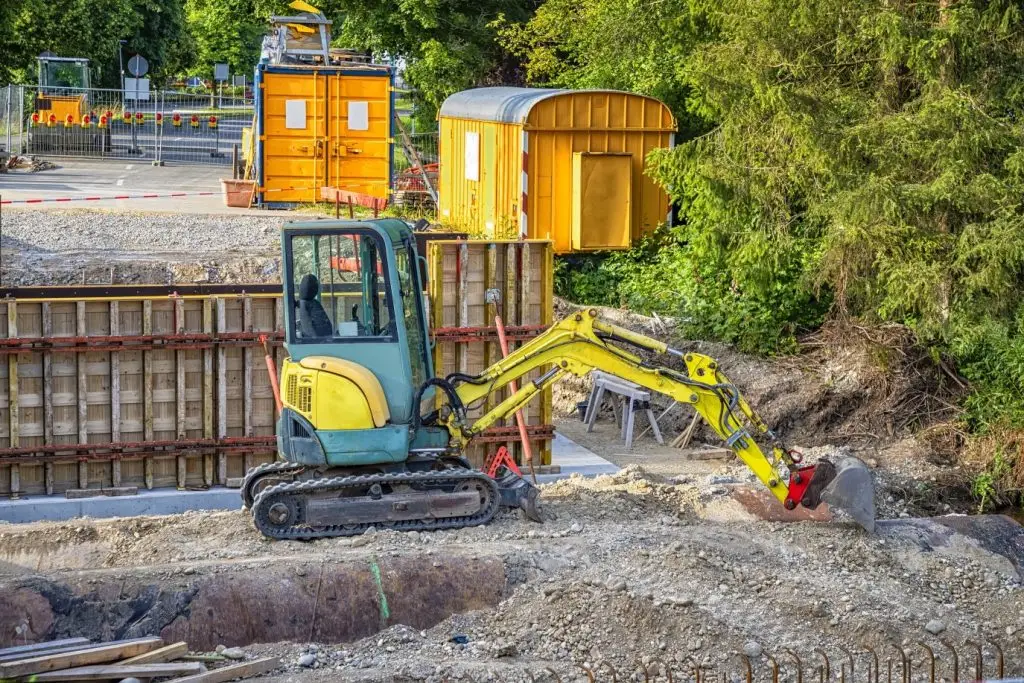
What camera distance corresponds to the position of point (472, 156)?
23750mm

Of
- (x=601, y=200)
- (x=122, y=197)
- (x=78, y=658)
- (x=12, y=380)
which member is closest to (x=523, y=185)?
(x=601, y=200)

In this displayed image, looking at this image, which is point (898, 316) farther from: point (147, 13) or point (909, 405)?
point (147, 13)

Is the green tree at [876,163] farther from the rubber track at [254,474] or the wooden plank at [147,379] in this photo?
the wooden plank at [147,379]

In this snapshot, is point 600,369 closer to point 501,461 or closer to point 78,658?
point 501,461

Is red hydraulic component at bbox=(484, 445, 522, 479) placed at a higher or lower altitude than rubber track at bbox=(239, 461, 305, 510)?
lower

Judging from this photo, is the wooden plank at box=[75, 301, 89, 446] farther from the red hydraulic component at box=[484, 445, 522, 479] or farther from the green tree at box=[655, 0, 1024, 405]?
the green tree at box=[655, 0, 1024, 405]

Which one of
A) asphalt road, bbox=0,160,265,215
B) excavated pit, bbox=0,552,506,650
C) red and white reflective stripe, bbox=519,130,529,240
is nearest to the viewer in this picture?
excavated pit, bbox=0,552,506,650

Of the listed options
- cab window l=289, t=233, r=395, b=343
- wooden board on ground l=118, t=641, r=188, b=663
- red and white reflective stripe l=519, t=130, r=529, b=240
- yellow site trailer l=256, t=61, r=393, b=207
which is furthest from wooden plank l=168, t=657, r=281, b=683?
yellow site trailer l=256, t=61, r=393, b=207

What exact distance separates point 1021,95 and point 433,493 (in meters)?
8.75

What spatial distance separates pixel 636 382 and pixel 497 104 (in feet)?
37.2

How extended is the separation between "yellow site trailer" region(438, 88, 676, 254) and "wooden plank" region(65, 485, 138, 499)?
8788 mm

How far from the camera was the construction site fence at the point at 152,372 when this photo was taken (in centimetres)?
1313

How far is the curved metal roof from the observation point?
21.1 m

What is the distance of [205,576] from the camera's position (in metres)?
10.4
